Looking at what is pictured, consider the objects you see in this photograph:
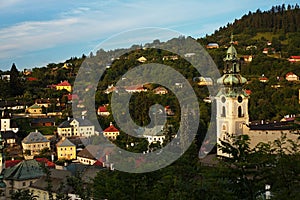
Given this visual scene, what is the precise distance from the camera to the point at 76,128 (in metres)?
43.5

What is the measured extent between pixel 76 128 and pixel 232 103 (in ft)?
69.1

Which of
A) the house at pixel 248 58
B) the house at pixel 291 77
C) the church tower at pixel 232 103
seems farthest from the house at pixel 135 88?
the church tower at pixel 232 103

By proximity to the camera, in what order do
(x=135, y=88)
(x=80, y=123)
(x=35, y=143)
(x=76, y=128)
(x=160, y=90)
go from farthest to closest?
(x=135, y=88) → (x=160, y=90) → (x=80, y=123) → (x=76, y=128) → (x=35, y=143)

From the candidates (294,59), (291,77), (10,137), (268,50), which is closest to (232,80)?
(10,137)

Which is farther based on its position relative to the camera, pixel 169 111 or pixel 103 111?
pixel 103 111

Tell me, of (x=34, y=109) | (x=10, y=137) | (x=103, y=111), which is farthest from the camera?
(x=34, y=109)

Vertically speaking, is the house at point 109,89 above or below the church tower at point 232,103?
above

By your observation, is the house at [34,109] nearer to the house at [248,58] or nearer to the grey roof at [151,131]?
the grey roof at [151,131]

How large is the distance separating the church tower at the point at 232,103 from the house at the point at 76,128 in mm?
18421

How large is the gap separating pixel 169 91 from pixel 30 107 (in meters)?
14.2

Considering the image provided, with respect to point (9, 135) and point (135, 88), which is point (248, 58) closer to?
point (135, 88)

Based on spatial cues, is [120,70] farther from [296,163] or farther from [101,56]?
[296,163]

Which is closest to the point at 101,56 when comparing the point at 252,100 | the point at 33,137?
the point at 252,100

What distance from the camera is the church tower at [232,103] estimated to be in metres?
25.1
